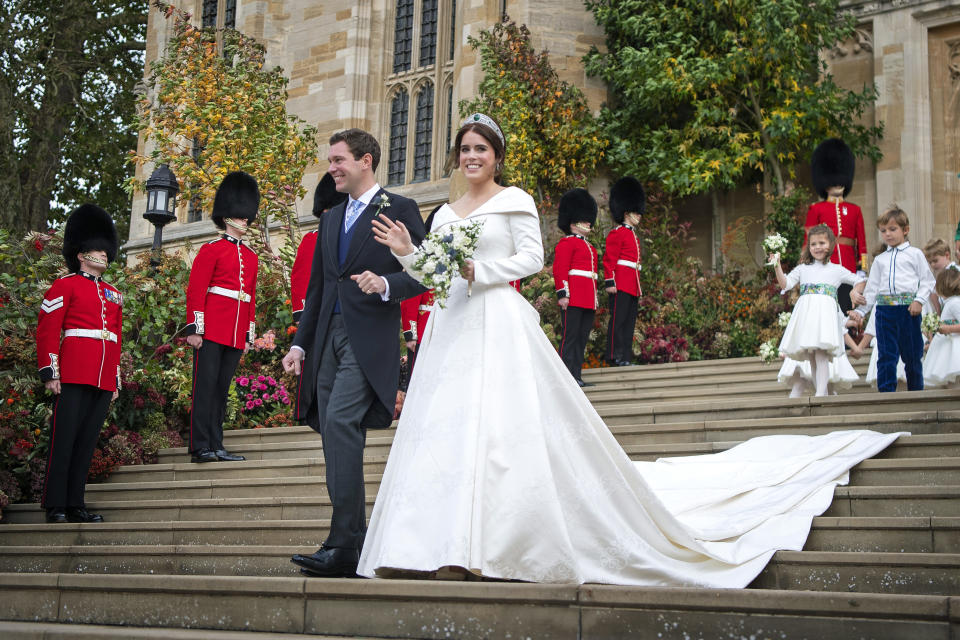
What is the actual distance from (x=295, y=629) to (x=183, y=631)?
50cm

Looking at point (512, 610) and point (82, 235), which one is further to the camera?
point (82, 235)

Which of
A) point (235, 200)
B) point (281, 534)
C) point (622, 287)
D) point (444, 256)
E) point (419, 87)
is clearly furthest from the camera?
point (419, 87)

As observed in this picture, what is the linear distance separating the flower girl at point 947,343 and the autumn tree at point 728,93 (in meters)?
6.28

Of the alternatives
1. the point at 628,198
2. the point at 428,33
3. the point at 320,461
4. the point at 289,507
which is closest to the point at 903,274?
the point at 320,461

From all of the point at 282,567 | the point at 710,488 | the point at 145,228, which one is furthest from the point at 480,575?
the point at 145,228

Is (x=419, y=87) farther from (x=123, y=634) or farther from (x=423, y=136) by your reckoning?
(x=123, y=634)

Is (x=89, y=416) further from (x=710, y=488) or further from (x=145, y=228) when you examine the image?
(x=145, y=228)

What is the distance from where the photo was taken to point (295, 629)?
4.31 m

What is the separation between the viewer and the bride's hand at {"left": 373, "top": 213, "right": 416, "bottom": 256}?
457 cm

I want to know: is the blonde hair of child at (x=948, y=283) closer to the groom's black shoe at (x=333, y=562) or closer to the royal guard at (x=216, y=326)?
the royal guard at (x=216, y=326)

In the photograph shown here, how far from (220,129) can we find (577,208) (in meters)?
6.00

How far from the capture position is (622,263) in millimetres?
12234

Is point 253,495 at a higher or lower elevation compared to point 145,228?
lower

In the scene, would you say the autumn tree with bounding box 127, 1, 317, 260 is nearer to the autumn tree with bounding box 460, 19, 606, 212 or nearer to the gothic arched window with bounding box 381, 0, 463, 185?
the autumn tree with bounding box 460, 19, 606, 212
